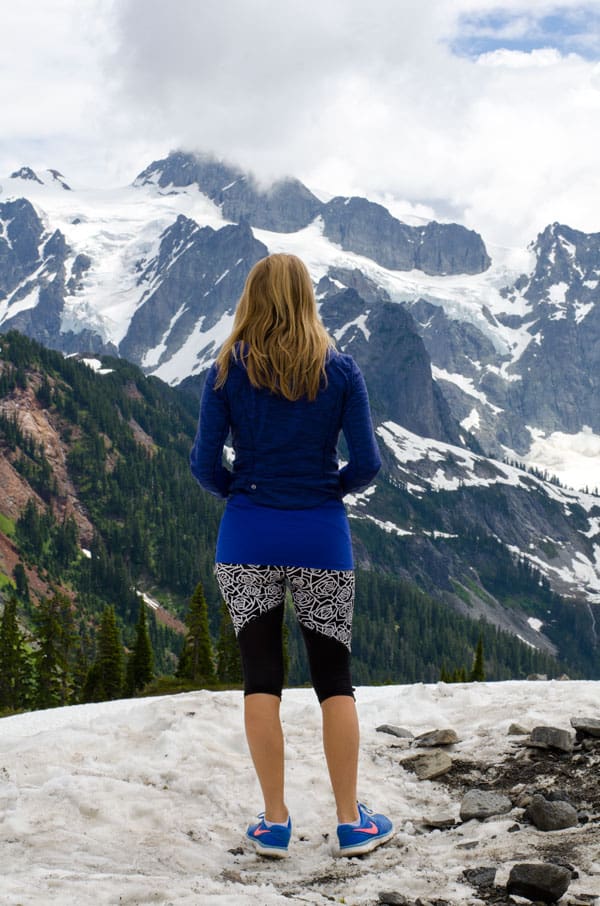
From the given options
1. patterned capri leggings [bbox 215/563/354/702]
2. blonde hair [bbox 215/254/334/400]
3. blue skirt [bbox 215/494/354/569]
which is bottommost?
patterned capri leggings [bbox 215/563/354/702]

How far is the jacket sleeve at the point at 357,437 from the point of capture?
22.0ft

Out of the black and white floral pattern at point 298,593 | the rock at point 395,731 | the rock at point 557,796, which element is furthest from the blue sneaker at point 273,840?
the rock at point 395,731

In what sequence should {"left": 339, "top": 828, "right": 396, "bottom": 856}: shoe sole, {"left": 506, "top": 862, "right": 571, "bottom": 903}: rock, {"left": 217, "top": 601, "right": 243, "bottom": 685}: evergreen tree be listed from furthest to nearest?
1. {"left": 217, "top": 601, "right": 243, "bottom": 685}: evergreen tree
2. {"left": 339, "top": 828, "right": 396, "bottom": 856}: shoe sole
3. {"left": 506, "top": 862, "right": 571, "bottom": 903}: rock

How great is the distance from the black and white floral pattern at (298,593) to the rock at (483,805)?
73.6 inches

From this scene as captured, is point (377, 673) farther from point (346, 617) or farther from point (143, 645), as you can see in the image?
point (346, 617)

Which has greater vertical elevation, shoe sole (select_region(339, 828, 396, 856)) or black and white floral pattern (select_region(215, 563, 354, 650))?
black and white floral pattern (select_region(215, 563, 354, 650))

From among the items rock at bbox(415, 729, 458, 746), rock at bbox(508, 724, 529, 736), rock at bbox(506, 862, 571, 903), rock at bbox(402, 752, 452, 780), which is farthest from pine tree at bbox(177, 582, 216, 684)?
rock at bbox(506, 862, 571, 903)

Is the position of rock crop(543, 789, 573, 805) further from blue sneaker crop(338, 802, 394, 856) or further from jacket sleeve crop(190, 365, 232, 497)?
jacket sleeve crop(190, 365, 232, 497)

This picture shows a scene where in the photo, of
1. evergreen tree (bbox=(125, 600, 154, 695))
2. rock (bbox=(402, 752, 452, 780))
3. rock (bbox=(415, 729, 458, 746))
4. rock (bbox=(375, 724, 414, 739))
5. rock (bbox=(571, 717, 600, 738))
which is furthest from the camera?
evergreen tree (bbox=(125, 600, 154, 695))

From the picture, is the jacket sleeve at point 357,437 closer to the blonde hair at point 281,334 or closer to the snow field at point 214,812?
the blonde hair at point 281,334

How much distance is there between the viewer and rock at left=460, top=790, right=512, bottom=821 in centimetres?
728

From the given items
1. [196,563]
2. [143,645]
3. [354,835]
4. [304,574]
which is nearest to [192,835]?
[354,835]

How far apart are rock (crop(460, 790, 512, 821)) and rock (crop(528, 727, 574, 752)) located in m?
1.36

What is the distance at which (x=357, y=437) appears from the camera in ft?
22.0
